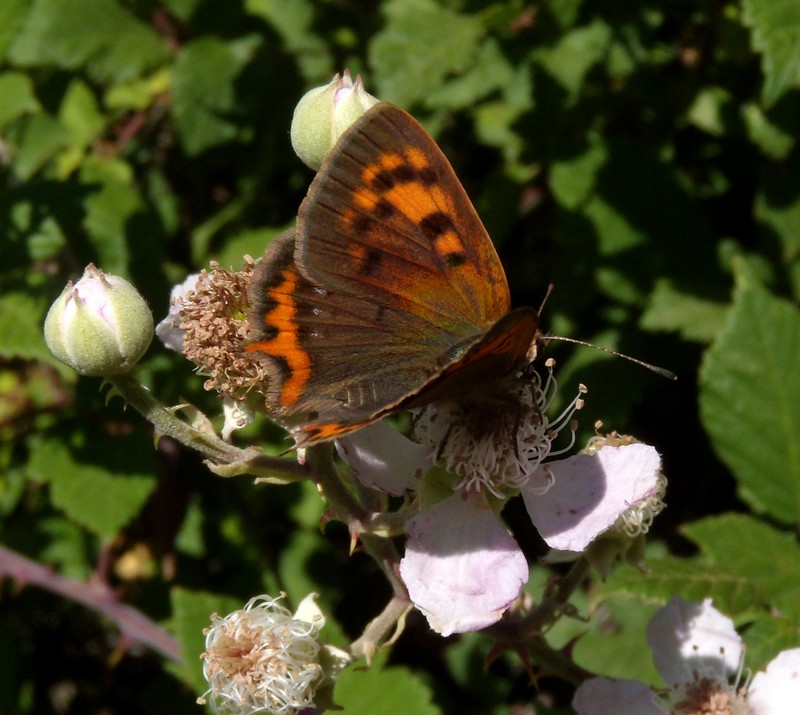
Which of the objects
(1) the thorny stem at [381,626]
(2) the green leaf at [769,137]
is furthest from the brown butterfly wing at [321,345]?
(2) the green leaf at [769,137]

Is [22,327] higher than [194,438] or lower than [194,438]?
lower

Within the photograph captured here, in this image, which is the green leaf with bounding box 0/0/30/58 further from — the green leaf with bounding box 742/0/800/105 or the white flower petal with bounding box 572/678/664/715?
the white flower petal with bounding box 572/678/664/715

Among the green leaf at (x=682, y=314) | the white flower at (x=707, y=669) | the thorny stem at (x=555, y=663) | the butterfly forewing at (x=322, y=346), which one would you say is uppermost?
the butterfly forewing at (x=322, y=346)

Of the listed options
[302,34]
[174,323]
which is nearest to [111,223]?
[302,34]

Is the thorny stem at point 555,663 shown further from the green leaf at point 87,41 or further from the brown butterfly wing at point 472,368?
the green leaf at point 87,41

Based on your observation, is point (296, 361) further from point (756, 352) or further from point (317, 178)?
point (756, 352)

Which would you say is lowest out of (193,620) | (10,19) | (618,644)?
(618,644)

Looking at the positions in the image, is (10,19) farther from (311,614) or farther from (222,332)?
(311,614)
